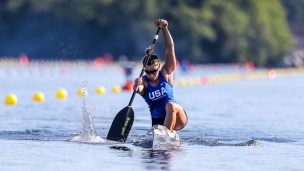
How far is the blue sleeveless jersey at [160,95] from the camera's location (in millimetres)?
14352

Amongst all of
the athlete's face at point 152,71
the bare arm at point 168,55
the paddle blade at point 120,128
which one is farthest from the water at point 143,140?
the bare arm at point 168,55

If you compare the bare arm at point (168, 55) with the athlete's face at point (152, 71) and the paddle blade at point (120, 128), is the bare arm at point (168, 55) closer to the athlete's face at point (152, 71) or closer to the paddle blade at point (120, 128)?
A: the athlete's face at point (152, 71)

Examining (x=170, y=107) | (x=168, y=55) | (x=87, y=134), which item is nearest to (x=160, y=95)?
(x=170, y=107)

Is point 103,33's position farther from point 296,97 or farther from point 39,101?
point 39,101

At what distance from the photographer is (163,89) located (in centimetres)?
1435

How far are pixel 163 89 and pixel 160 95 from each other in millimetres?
107

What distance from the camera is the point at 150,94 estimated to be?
14.4 metres

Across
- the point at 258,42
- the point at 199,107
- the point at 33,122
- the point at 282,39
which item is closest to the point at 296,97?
the point at 199,107

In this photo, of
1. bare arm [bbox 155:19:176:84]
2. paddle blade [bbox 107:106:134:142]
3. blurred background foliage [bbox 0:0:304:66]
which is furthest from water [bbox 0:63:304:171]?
blurred background foliage [bbox 0:0:304:66]

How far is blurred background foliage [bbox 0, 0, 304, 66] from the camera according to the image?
3110 inches

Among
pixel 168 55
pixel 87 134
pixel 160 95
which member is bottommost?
pixel 87 134

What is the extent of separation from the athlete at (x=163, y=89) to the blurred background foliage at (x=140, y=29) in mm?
59499

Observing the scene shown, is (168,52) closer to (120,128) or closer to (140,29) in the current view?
(120,128)

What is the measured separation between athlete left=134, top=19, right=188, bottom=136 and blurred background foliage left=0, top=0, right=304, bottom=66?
5950 cm
